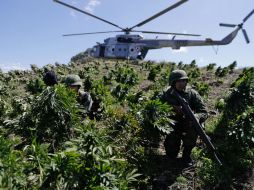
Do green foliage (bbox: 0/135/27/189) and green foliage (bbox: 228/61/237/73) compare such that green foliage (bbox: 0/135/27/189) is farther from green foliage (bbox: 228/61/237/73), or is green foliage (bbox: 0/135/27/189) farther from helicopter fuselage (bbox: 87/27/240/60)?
helicopter fuselage (bbox: 87/27/240/60)

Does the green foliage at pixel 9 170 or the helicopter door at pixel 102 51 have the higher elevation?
→ the green foliage at pixel 9 170

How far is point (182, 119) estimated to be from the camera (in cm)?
769

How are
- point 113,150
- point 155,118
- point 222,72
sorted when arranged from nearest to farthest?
point 113,150, point 155,118, point 222,72

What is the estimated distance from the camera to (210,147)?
6.99 metres

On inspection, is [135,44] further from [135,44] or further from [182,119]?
[182,119]

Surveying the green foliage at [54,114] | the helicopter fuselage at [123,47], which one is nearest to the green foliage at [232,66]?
the helicopter fuselage at [123,47]

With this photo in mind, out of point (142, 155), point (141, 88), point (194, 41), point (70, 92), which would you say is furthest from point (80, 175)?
point (194, 41)

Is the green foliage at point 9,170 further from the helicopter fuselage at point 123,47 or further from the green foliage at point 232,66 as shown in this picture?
the helicopter fuselage at point 123,47

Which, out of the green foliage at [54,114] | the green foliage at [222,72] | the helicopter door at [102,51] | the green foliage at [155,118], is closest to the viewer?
the green foliage at [54,114]

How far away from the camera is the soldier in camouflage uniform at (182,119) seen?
7.55 m

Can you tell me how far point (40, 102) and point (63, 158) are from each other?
1.83m

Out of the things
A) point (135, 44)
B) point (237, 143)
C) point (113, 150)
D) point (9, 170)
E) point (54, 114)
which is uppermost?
point (135, 44)

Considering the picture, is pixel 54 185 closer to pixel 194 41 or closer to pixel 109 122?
pixel 109 122

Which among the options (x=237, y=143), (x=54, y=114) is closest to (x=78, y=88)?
(x=54, y=114)
